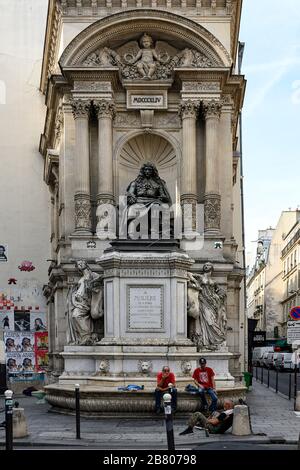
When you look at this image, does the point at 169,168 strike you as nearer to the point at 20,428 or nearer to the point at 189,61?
the point at 189,61

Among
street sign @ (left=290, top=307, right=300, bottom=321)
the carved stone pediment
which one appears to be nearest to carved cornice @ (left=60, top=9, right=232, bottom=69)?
the carved stone pediment

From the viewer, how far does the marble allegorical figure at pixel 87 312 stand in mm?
23594

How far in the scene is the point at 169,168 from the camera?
28.8 meters

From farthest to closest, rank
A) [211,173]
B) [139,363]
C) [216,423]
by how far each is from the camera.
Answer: [211,173] → [139,363] → [216,423]

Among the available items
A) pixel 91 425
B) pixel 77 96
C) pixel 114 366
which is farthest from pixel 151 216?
pixel 91 425

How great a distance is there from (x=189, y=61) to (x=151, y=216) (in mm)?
5496

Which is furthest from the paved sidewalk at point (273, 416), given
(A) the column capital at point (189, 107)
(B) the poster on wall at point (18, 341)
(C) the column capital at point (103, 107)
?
(C) the column capital at point (103, 107)

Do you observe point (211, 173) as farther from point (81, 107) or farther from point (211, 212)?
point (81, 107)

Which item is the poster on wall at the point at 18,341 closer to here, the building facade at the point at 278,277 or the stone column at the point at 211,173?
the stone column at the point at 211,173

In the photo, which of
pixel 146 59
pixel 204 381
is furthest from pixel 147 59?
pixel 204 381

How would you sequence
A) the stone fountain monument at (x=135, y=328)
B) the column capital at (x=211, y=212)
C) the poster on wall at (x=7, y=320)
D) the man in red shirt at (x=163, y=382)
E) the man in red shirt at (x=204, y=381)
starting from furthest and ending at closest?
the poster on wall at (x=7, y=320), the column capital at (x=211, y=212), the stone fountain monument at (x=135, y=328), the man in red shirt at (x=204, y=381), the man in red shirt at (x=163, y=382)

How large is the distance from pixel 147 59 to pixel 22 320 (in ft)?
46.8

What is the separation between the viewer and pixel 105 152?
89.6 ft

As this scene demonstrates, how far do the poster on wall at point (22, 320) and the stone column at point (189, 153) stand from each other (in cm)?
1221
